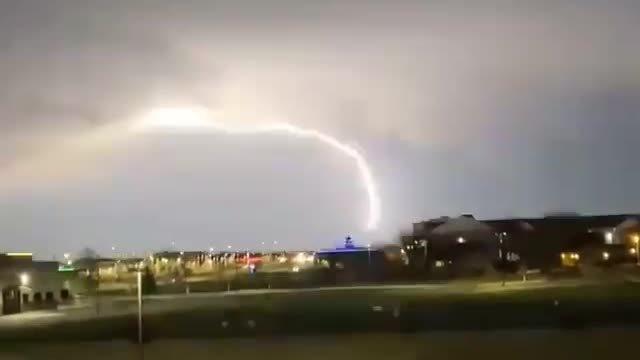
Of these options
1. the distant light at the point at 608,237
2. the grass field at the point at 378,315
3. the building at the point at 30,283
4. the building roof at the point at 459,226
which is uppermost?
the building roof at the point at 459,226

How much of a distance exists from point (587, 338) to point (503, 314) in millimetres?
12660

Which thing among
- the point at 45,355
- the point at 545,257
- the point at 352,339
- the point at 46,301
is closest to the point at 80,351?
the point at 45,355

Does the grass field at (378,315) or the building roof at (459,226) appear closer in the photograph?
the grass field at (378,315)

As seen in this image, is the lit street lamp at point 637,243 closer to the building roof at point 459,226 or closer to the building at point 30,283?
the building roof at point 459,226

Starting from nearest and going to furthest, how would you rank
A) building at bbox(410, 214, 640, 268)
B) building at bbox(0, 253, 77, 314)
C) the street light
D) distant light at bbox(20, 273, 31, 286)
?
building at bbox(0, 253, 77, 314) < distant light at bbox(20, 273, 31, 286) < the street light < building at bbox(410, 214, 640, 268)

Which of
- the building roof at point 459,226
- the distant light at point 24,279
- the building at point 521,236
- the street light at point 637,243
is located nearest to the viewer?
the distant light at point 24,279

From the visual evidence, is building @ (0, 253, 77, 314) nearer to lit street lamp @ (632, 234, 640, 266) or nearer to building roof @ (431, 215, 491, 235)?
lit street lamp @ (632, 234, 640, 266)

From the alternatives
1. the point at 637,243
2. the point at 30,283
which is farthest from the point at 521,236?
the point at 30,283

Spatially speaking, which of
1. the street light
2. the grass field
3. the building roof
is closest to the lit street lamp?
the street light

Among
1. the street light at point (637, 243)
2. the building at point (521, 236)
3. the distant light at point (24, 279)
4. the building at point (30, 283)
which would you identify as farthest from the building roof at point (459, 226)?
the distant light at point (24, 279)

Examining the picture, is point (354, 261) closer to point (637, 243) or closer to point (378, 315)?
point (637, 243)

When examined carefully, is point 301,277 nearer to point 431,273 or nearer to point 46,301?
point 431,273

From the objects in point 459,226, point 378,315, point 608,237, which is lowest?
point 378,315

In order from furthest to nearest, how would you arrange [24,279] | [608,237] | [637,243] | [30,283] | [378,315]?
1. [608,237]
2. [637,243]
3. [30,283]
4. [24,279]
5. [378,315]
